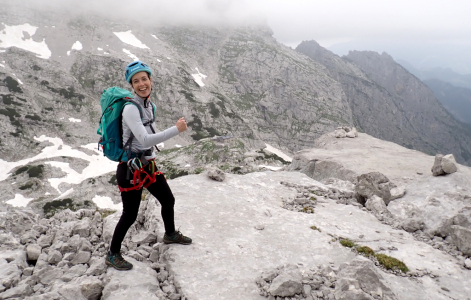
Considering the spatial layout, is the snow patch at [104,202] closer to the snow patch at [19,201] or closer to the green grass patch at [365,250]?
the snow patch at [19,201]

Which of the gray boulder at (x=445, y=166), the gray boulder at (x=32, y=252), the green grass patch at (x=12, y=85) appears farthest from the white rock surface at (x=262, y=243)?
the green grass patch at (x=12, y=85)

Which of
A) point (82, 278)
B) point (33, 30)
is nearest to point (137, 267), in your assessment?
point (82, 278)

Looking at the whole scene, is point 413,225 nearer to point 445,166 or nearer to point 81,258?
point 445,166

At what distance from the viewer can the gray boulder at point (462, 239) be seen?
7.78 m

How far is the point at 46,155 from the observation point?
115125mm

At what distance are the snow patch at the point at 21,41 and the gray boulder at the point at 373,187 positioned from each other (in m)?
223

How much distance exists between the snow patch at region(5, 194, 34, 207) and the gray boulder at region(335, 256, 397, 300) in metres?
104

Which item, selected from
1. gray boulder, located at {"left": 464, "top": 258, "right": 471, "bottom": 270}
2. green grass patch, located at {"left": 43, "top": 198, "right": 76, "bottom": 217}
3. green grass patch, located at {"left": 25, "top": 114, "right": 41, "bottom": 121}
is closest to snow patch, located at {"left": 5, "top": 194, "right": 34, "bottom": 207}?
green grass patch, located at {"left": 43, "top": 198, "right": 76, "bottom": 217}

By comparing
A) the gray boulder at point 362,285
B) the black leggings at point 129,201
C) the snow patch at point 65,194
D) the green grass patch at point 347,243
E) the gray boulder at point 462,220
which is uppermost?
the black leggings at point 129,201

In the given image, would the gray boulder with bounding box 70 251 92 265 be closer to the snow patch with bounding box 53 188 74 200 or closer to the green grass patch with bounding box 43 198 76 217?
the green grass patch with bounding box 43 198 76 217

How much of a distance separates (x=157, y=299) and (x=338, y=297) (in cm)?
378

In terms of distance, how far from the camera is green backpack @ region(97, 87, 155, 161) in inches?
224

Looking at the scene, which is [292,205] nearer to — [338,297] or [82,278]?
[338,297]

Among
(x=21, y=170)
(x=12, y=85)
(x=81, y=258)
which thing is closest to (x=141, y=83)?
(x=81, y=258)
